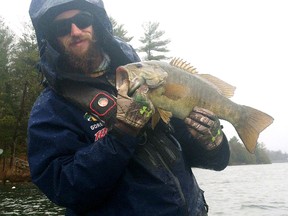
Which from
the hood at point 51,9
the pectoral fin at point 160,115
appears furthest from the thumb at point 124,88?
the hood at point 51,9

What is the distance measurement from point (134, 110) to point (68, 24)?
4.56 feet

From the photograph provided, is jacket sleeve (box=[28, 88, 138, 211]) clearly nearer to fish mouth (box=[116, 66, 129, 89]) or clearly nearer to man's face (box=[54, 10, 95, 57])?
fish mouth (box=[116, 66, 129, 89])

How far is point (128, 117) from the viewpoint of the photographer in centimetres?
306

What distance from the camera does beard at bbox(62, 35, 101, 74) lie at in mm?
3814

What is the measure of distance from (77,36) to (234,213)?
39.8 ft

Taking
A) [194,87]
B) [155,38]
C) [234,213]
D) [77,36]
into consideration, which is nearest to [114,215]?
[194,87]

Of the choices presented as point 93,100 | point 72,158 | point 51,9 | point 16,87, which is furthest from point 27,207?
point 16,87

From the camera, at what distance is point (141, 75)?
329 centimetres

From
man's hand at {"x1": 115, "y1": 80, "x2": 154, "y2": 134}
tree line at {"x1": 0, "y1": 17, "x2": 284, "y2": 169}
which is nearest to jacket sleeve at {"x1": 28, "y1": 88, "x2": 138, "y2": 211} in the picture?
man's hand at {"x1": 115, "y1": 80, "x2": 154, "y2": 134}

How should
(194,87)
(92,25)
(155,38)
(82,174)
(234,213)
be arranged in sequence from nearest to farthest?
(82,174) → (194,87) → (92,25) → (234,213) → (155,38)

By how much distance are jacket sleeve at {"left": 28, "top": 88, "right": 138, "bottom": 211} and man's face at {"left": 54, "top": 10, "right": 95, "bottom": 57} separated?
716 millimetres

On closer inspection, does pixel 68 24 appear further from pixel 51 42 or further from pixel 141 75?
pixel 141 75

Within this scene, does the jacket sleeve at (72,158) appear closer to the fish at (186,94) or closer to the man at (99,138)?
the man at (99,138)

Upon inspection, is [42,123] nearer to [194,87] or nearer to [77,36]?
[77,36]
